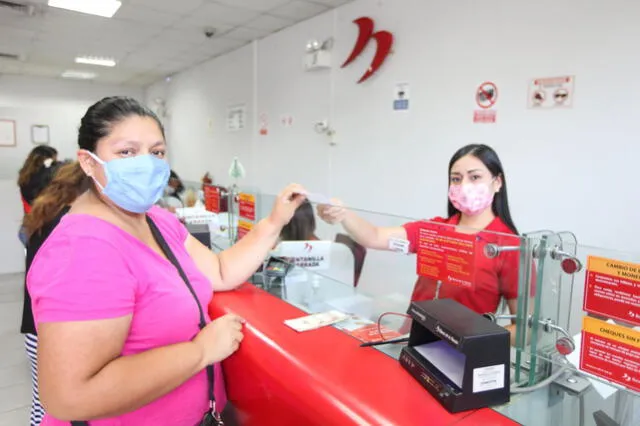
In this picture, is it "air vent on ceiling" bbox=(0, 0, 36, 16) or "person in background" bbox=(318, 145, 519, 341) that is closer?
"person in background" bbox=(318, 145, 519, 341)

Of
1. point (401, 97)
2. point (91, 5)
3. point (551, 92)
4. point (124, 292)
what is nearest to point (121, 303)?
point (124, 292)

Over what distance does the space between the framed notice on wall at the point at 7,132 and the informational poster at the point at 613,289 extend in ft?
31.4

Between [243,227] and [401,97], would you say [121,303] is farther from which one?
[401,97]

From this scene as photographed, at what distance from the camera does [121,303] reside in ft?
2.81

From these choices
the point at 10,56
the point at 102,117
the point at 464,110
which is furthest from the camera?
the point at 10,56

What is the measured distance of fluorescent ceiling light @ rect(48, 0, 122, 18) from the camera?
13.4 ft

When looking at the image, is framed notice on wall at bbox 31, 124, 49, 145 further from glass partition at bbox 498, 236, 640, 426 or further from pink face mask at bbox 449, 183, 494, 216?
glass partition at bbox 498, 236, 640, 426

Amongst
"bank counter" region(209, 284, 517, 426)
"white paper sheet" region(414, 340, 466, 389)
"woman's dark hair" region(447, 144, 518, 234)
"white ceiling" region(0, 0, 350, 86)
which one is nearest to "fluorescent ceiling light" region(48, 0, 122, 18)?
"white ceiling" region(0, 0, 350, 86)

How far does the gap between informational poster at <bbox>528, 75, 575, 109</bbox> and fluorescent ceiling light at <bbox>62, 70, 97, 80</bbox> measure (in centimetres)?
797

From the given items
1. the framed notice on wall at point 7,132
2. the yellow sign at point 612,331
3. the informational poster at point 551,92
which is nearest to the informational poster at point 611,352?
the yellow sign at point 612,331

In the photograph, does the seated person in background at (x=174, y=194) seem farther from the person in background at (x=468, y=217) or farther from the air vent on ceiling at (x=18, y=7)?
the air vent on ceiling at (x=18, y=7)

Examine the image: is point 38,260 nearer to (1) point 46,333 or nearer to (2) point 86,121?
(1) point 46,333

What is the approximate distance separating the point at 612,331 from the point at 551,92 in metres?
2.35

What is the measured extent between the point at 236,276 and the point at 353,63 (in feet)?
10.5
